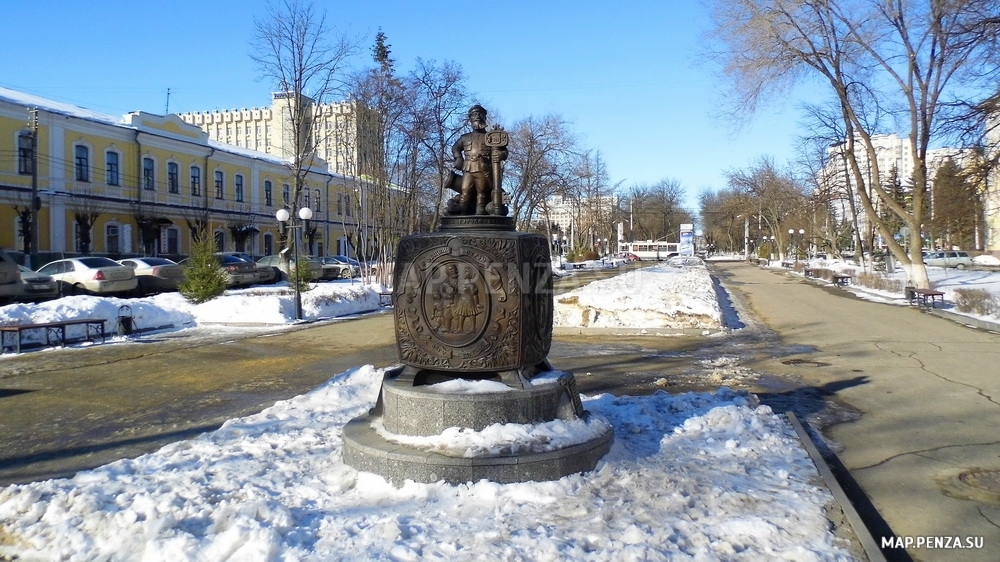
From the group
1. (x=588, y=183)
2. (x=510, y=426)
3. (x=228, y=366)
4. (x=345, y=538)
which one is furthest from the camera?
(x=588, y=183)

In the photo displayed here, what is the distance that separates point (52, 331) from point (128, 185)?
90.7 ft

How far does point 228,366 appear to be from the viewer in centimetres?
1177

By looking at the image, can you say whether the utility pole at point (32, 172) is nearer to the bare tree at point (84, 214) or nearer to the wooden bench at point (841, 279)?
the bare tree at point (84, 214)

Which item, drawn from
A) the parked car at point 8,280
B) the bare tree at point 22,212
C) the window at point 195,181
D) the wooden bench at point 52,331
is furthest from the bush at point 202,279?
the window at point 195,181

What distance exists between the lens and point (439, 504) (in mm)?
Result: 4719

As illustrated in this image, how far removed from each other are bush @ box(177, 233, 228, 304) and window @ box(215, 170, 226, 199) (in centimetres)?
2708

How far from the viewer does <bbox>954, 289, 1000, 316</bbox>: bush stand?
681 inches

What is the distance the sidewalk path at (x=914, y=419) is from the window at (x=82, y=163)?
34.3 m

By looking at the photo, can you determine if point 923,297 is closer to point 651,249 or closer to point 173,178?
point 173,178

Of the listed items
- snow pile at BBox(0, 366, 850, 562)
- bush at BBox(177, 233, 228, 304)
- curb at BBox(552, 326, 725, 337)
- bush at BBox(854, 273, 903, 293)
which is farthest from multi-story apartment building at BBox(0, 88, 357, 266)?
snow pile at BBox(0, 366, 850, 562)

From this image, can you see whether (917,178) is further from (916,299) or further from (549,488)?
(549,488)

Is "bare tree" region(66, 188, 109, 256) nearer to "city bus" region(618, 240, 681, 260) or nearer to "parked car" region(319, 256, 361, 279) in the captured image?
"parked car" region(319, 256, 361, 279)

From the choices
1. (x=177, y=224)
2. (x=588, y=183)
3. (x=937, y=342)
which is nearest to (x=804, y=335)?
(x=937, y=342)

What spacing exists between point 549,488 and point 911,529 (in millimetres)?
2363
